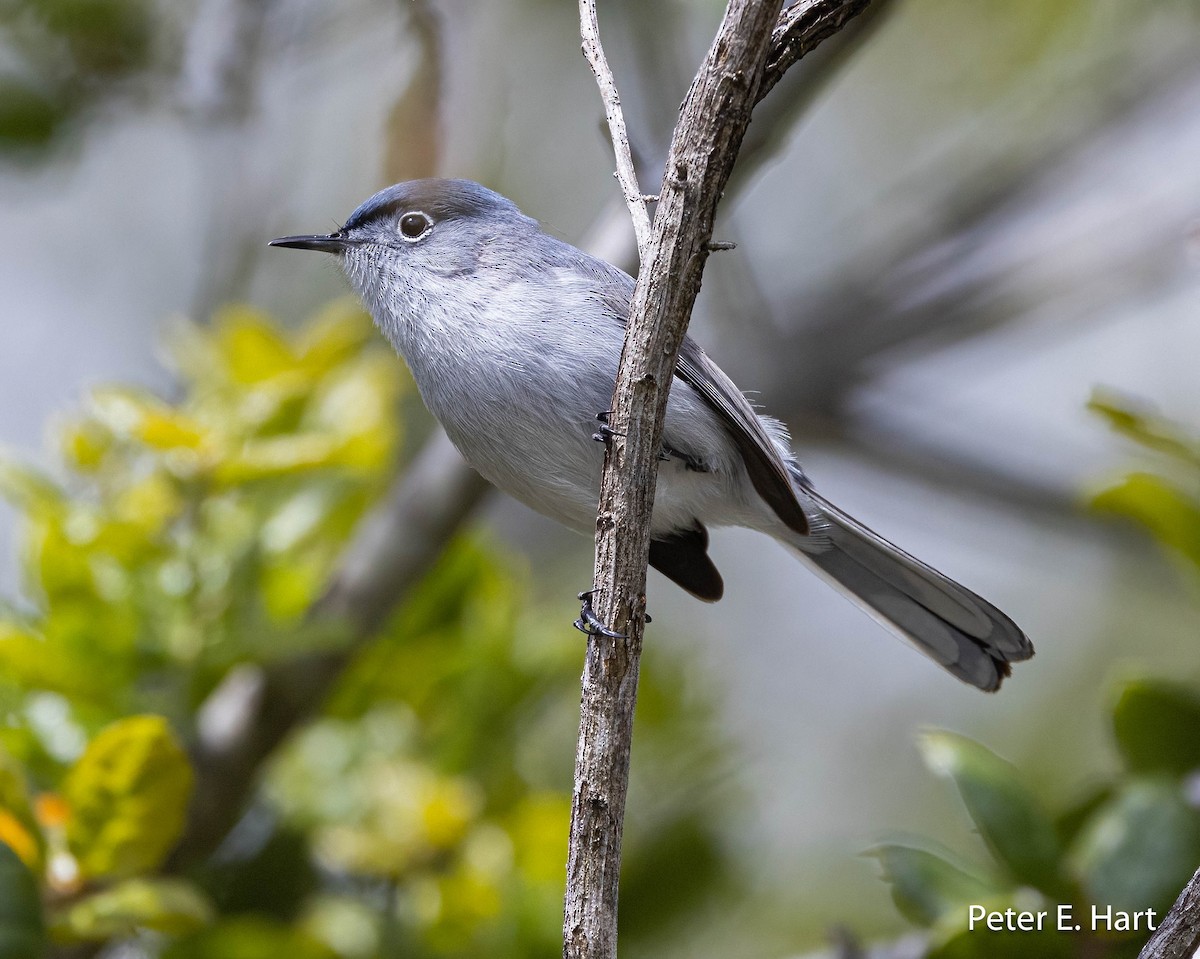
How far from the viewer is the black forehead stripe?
97.7 inches

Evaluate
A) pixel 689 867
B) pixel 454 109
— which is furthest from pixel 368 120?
pixel 689 867

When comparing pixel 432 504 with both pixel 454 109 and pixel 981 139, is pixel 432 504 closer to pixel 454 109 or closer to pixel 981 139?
pixel 454 109

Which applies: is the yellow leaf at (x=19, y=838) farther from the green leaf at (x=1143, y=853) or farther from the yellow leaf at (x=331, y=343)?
the green leaf at (x=1143, y=853)

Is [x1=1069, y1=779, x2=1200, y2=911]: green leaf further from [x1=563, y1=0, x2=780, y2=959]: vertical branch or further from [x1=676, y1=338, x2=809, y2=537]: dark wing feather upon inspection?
[x1=563, y1=0, x2=780, y2=959]: vertical branch

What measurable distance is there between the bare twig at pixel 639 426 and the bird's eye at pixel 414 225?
1.10 m

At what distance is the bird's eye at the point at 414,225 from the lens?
250 centimetres

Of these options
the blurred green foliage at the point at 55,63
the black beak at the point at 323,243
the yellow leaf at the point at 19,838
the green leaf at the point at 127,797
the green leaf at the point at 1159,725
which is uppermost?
the blurred green foliage at the point at 55,63

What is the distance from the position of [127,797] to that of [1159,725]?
1988mm

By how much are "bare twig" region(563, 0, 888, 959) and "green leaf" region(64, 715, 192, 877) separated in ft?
3.46

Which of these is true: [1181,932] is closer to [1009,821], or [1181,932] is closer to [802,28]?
[1009,821]

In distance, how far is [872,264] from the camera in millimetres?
4418

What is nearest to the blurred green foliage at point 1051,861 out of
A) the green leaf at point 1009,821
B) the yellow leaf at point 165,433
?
the green leaf at point 1009,821

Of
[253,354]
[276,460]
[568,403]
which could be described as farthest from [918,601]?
[253,354]

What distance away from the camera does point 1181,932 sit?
1.40 metres
